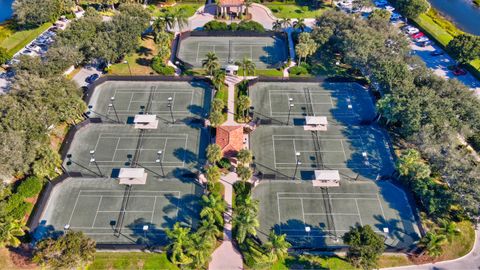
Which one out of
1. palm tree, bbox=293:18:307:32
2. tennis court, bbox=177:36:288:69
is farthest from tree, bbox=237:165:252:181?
palm tree, bbox=293:18:307:32

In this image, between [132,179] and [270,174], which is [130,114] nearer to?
[132,179]

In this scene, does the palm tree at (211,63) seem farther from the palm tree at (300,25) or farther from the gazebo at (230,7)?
the gazebo at (230,7)

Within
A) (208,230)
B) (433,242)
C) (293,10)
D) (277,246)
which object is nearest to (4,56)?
(208,230)

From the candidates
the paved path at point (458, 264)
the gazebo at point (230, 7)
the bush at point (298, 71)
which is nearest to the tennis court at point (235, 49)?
the bush at point (298, 71)

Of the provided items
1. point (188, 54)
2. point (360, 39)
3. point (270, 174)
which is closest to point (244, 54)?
point (188, 54)

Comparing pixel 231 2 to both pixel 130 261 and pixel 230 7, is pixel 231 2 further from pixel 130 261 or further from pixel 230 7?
Result: pixel 130 261
